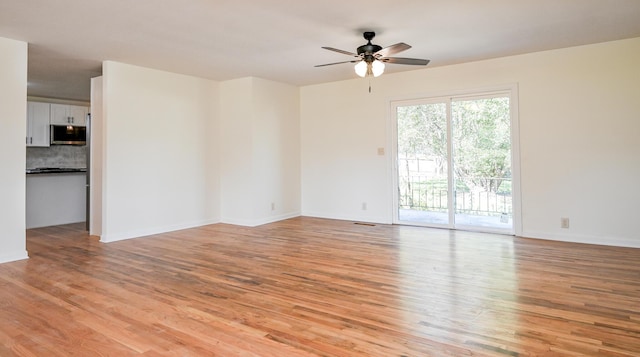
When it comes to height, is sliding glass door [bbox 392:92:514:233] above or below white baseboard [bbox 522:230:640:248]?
above

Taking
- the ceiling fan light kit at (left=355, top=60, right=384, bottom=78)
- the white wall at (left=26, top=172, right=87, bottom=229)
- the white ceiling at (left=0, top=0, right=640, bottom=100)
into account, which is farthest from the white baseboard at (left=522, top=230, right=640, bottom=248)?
the white wall at (left=26, top=172, right=87, bottom=229)

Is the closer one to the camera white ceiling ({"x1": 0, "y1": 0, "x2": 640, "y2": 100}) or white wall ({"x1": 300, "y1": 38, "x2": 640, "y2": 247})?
white ceiling ({"x1": 0, "y1": 0, "x2": 640, "y2": 100})

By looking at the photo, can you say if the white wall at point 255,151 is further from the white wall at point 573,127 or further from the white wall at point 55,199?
the white wall at point 55,199

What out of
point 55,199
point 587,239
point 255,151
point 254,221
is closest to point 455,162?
point 587,239

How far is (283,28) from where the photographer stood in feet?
12.9

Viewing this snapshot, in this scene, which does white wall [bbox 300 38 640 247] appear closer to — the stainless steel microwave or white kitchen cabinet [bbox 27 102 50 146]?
the stainless steel microwave

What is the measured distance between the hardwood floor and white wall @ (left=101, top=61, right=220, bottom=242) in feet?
2.79

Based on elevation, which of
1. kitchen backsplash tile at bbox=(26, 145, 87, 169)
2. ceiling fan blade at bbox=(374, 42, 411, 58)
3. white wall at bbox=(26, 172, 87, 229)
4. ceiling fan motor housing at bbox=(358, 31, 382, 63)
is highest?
ceiling fan motor housing at bbox=(358, 31, 382, 63)

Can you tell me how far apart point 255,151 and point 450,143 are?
10.5 ft

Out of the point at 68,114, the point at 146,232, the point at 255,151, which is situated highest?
the point at 68,114

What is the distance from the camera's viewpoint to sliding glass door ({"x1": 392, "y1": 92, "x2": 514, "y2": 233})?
5.42 meters

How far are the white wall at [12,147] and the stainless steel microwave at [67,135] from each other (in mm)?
3548

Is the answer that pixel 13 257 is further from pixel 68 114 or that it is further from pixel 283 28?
pixel 68 114

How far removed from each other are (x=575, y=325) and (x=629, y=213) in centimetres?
310
